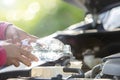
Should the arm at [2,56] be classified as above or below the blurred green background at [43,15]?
below

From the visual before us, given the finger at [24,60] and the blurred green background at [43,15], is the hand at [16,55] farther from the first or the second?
the blurred green background at [43,15]

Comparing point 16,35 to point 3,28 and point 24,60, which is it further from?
point 24,60

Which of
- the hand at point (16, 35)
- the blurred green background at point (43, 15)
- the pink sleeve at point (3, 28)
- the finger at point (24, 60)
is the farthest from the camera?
A: the blurred green background at point (43, 15)

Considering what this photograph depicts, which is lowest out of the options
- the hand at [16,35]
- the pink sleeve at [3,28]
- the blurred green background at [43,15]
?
the hand at [16,35]

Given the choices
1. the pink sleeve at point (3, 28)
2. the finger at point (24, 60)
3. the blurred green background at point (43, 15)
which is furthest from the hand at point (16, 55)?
the blurred green background at point (43, 15)

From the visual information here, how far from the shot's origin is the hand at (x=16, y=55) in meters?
2.33

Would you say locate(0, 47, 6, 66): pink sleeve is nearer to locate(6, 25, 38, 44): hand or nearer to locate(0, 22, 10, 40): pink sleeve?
locate(6, 25, 38, 44): hand

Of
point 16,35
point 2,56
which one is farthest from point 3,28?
point 2,56

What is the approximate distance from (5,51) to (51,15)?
15.6 metres

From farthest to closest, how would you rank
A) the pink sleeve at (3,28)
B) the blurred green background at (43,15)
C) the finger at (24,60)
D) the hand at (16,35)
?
the blurred green background at (43,15) < the pink sleeve at (3,28) < the hand at (16,35) < the finger at (24,60)

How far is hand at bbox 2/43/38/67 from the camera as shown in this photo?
7.64ft

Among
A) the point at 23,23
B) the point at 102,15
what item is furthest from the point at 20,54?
the point at 23,23

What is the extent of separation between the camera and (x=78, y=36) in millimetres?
3146

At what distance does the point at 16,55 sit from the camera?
2.33 metres
